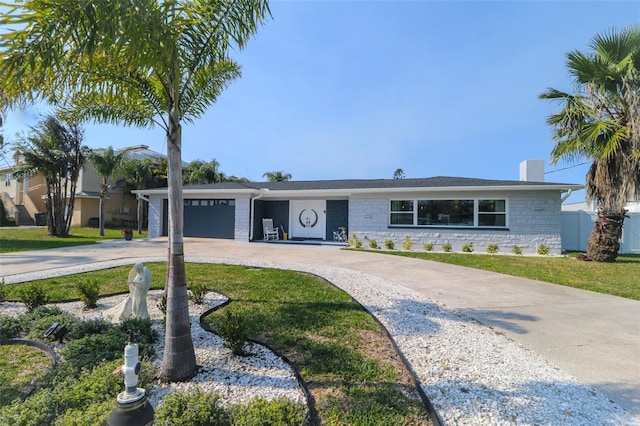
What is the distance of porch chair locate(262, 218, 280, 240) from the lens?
53.5 ft

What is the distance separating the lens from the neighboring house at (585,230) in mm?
12961

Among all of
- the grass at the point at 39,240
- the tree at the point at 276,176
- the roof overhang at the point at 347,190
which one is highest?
the tree at the point at 276,176

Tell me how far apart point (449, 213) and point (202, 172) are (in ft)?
68.9

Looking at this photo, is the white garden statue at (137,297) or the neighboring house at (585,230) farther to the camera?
the neighboring house at (585,230)

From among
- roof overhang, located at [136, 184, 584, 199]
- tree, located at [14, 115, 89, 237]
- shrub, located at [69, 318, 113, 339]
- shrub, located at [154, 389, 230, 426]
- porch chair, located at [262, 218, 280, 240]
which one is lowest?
shrub, located at [69, 318, 113, 339]

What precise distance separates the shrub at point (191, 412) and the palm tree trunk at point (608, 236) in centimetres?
1244

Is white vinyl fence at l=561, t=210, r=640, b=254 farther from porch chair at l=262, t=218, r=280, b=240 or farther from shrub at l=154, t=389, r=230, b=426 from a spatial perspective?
shrub at l=154, t=389, r=230, b=426

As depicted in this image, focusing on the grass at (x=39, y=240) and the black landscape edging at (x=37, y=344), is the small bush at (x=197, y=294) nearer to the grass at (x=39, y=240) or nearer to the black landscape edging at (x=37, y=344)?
the black landscape edging at (x=37, y=344)

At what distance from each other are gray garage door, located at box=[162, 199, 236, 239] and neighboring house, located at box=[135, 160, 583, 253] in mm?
53

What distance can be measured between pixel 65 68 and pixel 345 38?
23.4ft

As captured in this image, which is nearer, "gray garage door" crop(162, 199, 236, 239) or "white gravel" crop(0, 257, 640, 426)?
"white gravel" crop(0, 257, 640, 426)

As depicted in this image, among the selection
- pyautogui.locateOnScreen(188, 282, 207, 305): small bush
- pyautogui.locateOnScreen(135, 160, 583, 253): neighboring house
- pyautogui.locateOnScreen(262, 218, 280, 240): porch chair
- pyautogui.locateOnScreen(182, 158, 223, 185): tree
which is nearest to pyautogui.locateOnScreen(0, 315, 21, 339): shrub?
pyautogui.locateOnScreen(188, 282, 207, 305): small bush

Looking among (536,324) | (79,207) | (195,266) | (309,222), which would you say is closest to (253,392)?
(536,324)

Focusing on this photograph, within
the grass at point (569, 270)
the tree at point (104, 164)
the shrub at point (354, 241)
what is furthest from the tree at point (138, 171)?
the grass at point (569, 270)
